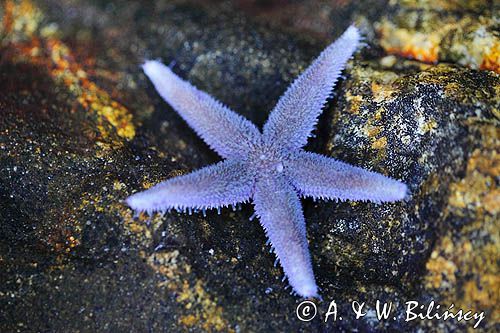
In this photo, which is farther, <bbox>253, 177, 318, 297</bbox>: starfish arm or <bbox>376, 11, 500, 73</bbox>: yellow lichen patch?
<bbox>376, 11, 500, 73</bbox>: yellow lichen patch

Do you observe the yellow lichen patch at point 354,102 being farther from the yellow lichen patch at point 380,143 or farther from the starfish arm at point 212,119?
the starfish arm at point 212,119

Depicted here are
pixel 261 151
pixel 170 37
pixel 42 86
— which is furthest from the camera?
pixel 170 37

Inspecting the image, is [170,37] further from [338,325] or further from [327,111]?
[338,325]

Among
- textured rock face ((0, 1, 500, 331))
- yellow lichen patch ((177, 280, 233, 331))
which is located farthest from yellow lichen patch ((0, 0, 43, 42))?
yellow lichen patch ((177, 280, 233, 331))

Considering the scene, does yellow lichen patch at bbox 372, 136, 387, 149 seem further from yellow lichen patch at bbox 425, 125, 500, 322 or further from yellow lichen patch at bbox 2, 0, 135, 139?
yellow lichen patch at bbox 2, 0, 135, 139

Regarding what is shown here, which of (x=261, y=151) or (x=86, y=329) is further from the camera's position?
(x=261, y=151)

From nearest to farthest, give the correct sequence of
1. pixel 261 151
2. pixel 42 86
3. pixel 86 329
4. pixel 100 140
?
pixel 86 329
pixel 261 151
pixel 100 140
pixel 42 86

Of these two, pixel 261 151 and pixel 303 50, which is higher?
pixel 303 50

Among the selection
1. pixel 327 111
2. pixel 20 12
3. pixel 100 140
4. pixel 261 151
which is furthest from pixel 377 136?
pixel 20 12
